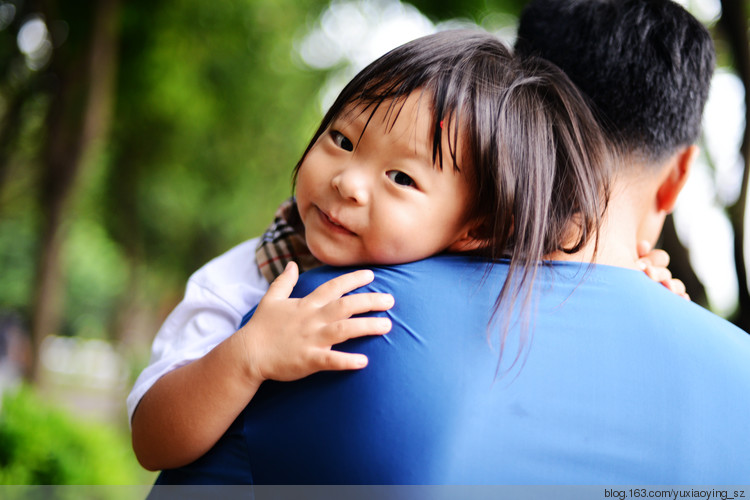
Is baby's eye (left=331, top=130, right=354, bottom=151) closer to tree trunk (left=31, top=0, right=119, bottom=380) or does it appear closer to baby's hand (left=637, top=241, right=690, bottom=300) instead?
baby's hand (left=637, top=241, right=690, bottom=300)

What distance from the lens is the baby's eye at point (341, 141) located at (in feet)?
4.45

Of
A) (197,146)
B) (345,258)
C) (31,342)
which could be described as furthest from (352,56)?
(345,258)

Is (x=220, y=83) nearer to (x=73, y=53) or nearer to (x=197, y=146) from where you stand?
(x=197, y=146)

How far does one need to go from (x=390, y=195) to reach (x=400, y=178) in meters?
0.04

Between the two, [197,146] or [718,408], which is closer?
[718,408]

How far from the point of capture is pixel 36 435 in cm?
455

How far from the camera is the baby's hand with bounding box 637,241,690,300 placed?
1617 mm

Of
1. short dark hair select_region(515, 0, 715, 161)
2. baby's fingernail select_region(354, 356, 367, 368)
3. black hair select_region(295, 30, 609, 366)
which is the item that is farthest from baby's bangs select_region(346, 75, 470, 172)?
short dark hair select_region(515, 0, 715, 161)

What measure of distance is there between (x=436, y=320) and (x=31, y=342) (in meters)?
7.25

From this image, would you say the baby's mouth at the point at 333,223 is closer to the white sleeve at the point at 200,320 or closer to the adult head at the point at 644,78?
the white sleeve at the point at 200,320

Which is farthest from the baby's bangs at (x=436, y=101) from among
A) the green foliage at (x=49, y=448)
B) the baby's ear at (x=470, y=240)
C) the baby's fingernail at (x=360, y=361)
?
the green foliage at (x=49, y=448)

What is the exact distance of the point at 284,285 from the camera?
125 cm

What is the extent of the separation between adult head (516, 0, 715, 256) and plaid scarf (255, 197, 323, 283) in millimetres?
776

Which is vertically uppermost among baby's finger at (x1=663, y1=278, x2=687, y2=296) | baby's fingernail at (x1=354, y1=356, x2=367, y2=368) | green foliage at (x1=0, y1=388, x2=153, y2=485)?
baby's fingernail at (x1=354, y1=356, x2=367, y2=368)
